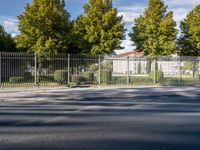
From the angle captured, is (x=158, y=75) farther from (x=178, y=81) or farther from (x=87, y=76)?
(x=87, y=76)

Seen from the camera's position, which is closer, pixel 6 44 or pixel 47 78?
pixel 47 78

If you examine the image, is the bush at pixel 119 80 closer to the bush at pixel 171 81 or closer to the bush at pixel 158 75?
the bush at pixel 158 75

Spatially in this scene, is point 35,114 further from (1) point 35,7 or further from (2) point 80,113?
(1) point 35,7

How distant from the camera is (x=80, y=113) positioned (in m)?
11.8

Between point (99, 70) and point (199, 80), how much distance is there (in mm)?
8365

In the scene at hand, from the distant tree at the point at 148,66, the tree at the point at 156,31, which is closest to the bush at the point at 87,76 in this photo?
the distant tree at the point at 148,66

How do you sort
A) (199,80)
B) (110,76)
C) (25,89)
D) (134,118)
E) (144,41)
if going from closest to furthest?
(134,118) < (25,89) < (110,76) < (199,80) < (144,41)

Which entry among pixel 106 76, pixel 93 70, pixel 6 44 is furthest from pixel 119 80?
pixel 6 44

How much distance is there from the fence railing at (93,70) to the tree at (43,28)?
2.95m

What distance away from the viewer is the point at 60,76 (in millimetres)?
23828

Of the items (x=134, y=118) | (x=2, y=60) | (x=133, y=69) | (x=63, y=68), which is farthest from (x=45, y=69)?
(x=134, y=118)

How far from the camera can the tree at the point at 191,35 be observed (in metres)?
31.5

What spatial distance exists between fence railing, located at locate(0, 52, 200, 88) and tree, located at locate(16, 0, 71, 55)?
2954mm

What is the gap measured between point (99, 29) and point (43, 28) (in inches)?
170
